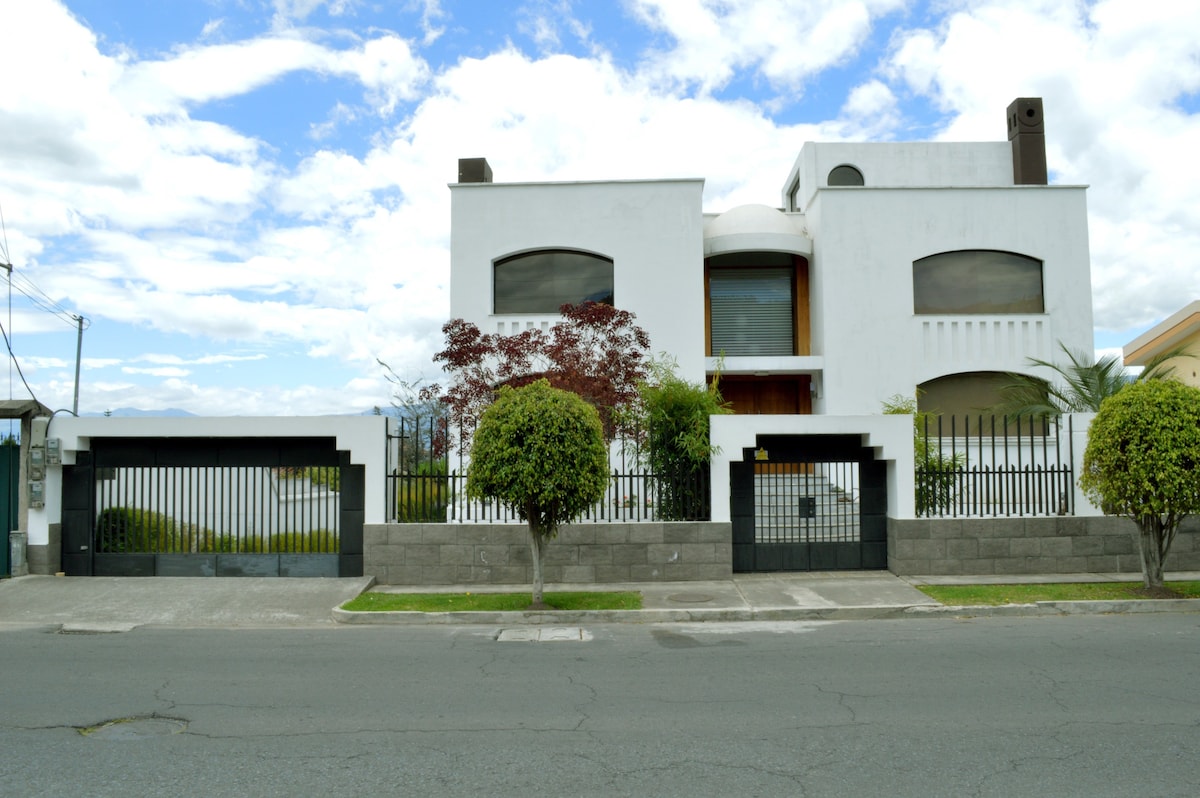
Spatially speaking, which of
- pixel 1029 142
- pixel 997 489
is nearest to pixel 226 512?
pixel 997 489

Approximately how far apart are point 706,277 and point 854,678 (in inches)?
655

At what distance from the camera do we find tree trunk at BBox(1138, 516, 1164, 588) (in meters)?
12.2

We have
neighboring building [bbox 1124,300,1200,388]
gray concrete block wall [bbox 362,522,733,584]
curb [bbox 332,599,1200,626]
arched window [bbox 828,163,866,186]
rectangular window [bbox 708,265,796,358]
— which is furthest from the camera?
arched window [bbox 828,163,866,186]

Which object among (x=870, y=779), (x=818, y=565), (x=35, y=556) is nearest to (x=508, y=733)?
(x=870, y=779)

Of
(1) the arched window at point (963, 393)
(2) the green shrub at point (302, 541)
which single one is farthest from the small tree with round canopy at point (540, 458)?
(1) the arched window at point (963, 393)

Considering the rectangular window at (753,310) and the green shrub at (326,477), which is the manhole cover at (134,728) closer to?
the green shrub at (326,477)

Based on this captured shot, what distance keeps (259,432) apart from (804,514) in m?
8.58

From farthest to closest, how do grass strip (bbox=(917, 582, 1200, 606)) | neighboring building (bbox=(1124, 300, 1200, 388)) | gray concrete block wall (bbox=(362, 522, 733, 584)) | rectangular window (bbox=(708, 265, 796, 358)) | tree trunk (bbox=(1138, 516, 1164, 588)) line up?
1. rectangular window (bbox=(708, 265, 796, 358))
2. neighboring building (bbox=(1124, 300, 1200, 388))
3. gray concrete block wall (bbox=(362, 522, 733, 584))
4. tree trunk (bbox=(1138, 516, 1164, 588))
5. grass strip (bbox=(917, 582, 1200, 606))

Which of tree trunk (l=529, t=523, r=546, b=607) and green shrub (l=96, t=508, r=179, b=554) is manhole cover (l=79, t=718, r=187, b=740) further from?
green shrub (l=96, t=508, r=179, b=554)

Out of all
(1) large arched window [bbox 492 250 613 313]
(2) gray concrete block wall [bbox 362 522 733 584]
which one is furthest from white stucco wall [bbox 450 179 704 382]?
(2) gray concrete block wall [bbox 362 522 733 584]

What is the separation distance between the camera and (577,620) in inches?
452

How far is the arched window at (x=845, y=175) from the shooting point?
2672 centimetres

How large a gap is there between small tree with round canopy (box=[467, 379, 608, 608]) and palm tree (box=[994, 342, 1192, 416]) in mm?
9908

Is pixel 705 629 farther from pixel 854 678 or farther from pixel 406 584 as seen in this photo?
pixel 406 584
